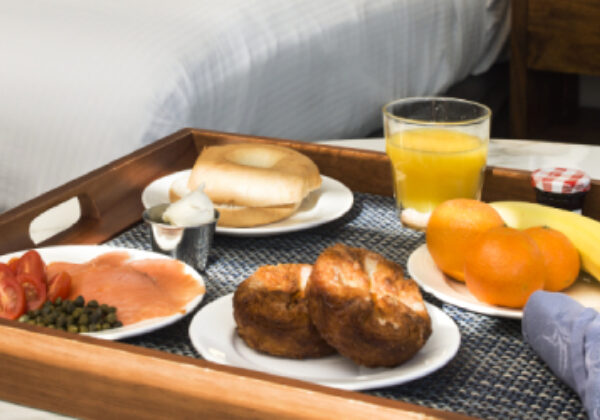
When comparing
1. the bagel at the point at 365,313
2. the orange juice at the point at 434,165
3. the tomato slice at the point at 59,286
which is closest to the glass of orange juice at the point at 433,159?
the orange juice at the point at 434,165

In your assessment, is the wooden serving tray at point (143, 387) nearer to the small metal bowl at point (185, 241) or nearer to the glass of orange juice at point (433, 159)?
the small metal bowl at point (185, 241)

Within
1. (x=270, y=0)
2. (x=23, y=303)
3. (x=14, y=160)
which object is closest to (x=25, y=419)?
(x=23, y=303)

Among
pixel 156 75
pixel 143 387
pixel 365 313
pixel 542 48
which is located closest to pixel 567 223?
pixel 365 313

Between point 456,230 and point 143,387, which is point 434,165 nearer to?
point 456,230

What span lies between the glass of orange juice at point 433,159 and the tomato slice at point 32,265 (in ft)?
1.49

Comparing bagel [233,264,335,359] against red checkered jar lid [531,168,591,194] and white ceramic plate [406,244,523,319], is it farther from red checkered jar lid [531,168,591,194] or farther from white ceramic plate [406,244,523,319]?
red checkered jar lid [531,168,591,194]

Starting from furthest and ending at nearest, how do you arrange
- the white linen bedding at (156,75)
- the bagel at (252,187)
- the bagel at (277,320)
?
the white linen bedding at (156,75)
the bagel at (252,187)
the bagel at (277,320)

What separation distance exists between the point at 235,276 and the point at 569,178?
0.42 m

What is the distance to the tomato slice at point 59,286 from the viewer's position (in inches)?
31.8

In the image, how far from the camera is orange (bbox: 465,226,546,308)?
79cm

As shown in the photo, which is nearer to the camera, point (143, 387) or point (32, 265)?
point (143, 387)

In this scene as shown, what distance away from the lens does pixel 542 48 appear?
2902 millimetres

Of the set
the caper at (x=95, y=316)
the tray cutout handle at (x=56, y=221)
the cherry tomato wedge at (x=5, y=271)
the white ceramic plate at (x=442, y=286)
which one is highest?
the cherry tomato wedge at (x=5, y=271)

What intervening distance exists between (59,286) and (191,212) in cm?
18
